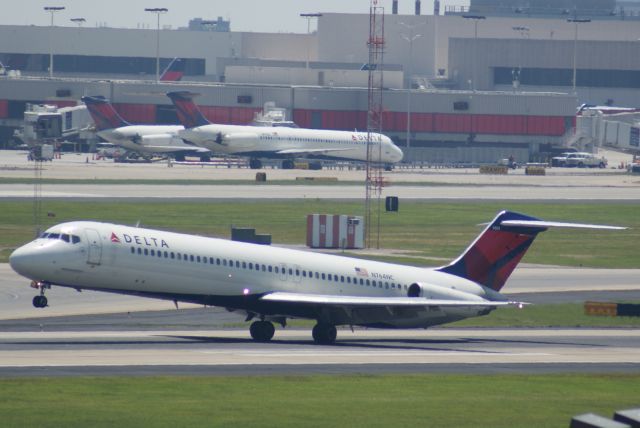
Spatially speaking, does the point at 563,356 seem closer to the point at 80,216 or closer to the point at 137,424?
the point at 137,424

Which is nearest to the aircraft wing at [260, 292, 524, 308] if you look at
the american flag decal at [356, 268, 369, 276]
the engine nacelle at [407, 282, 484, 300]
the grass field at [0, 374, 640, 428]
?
the engine nacelle at [407, 282, 484, 300]

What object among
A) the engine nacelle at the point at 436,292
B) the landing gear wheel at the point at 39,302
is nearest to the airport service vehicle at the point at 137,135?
the engine nacelle at the point at 436,292

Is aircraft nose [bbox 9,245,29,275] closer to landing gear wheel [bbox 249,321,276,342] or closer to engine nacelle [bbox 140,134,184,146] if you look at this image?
landing gear wheel [bbox 249,321,276,342]

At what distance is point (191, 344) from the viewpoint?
173 feet

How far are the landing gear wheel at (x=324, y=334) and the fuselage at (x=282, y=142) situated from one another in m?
114

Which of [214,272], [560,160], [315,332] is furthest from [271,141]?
[214,272]

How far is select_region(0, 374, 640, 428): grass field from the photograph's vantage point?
119ft

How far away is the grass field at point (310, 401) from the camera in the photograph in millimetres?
36406

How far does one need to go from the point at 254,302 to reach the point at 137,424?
18.6 metres

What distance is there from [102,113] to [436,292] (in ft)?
412

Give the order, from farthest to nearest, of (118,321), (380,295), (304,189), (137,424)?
1. (304,189)
2. (118,321)
3. (380,295)
4. (137,424)

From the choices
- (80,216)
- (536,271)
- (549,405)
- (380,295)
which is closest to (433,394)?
(549,405)

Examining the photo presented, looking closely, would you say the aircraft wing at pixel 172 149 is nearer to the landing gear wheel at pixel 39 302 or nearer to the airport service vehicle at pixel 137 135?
Answer: the airport service vehicle at pixel 137 135

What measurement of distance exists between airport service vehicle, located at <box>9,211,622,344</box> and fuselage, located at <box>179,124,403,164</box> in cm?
11088
